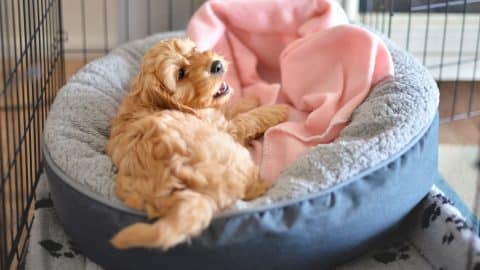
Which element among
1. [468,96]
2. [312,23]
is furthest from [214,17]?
[468,96]

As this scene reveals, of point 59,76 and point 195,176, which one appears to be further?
point 59,76

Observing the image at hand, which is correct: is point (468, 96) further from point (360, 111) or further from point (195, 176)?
point (195, 176)

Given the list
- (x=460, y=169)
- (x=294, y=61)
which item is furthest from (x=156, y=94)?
(x=460, y=169)

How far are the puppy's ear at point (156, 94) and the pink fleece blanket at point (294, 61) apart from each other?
0.26 meters

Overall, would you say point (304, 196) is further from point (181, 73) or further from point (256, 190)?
point (181, 73)

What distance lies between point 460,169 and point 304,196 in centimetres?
103

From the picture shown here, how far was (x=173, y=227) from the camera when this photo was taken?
4.47 feet

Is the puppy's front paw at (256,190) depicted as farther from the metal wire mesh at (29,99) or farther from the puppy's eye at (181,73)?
the metal wire mesh at (29,99)

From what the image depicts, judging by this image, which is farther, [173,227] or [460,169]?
[460,169]

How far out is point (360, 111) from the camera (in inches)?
71.6

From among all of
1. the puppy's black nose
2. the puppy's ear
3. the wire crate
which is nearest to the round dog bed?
the puppy's ear

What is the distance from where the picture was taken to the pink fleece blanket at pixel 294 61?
1896mm

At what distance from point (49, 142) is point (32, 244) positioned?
24 centimetres

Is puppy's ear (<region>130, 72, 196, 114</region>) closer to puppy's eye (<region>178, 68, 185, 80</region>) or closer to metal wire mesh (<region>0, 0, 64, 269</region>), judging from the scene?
puppy's eye (<region>178, 68, 185, 80</region>)
